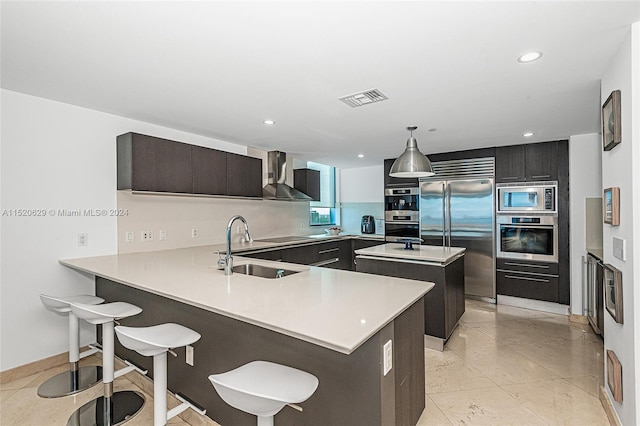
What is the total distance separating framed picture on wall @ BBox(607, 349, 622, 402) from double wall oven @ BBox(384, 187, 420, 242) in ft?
10.6

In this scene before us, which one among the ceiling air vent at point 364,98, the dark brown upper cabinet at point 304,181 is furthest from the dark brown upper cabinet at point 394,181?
the ceiling air vent at point 364,98

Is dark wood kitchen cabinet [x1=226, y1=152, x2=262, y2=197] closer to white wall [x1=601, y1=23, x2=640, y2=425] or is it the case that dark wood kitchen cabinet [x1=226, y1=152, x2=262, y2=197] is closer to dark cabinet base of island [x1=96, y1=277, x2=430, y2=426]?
dark cabinet base of island [x1=96, y1=277, x2=430, y2=426]

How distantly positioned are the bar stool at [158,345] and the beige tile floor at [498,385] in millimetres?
374

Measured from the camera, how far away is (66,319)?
281 centimetres

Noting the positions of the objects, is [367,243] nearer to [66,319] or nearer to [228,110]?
[228,110]

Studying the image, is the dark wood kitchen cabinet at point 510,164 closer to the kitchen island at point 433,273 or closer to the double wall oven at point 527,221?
the double wall oven at point 527,221

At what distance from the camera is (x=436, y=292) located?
296 centimetres

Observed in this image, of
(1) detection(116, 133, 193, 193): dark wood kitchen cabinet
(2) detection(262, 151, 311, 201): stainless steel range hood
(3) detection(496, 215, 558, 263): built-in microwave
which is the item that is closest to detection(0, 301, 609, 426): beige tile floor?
(3) detection(496, 215, 558, 263): built-in microwave

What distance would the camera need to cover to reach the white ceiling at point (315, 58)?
1495 millimetres

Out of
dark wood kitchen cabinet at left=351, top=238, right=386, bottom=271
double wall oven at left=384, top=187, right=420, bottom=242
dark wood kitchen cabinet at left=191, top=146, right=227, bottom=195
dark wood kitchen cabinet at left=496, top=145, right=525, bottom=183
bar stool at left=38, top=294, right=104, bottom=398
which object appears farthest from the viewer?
dark wood kitchen cabinet at left=351, top=238, right=386, bottom=271

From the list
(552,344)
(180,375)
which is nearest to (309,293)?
(180,375)

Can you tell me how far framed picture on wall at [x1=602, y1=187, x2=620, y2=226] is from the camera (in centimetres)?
183

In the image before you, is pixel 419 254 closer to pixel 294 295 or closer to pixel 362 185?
pixel 294 295

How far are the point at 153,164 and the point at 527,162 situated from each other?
15.3 feet
